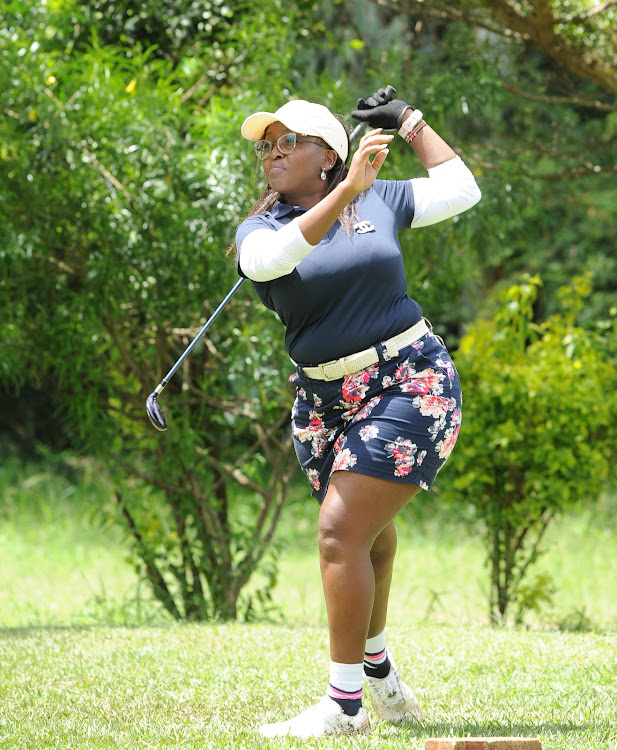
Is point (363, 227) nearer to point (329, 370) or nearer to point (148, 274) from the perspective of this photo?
point (329, 370)

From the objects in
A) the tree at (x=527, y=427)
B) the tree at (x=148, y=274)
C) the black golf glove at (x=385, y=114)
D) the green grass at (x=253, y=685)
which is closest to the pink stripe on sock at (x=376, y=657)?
the green grass at (x=253, y=685)

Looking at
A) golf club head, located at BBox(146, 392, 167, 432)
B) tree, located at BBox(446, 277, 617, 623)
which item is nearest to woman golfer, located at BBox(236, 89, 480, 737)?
golf club head, located at BBox(146, 392, 167, 432)

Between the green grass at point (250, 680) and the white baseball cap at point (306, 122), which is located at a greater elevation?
the white baseball cap at point (306, 122)

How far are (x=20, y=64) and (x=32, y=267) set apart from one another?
93 centimetres

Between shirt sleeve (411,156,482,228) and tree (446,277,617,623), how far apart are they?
2254 mm

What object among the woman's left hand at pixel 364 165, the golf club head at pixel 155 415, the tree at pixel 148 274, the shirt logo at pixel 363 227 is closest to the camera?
the woman's left hand at pixel 364 165

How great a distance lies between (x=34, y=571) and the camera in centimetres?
848

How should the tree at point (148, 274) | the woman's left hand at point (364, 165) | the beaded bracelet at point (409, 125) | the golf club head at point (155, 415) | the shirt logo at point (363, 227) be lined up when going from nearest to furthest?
the woman's left hand at point (364, 165), the shirt logo at point (363, 227), the golf club head at point (155, 415), the beaded bracelet at point (409, 125), the tree at point (148, 274)

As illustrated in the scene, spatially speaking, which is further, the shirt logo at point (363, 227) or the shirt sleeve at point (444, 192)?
the shirt sleeve at point (444, 192)

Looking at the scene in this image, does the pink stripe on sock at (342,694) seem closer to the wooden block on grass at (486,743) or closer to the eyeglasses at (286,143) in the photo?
the wooden block on grass at (486,743)

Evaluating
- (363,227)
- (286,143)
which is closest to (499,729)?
(363,227)

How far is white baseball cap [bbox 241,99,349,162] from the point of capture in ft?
9.73

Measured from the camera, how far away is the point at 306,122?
117 inches

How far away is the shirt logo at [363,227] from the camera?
2.91 meters
